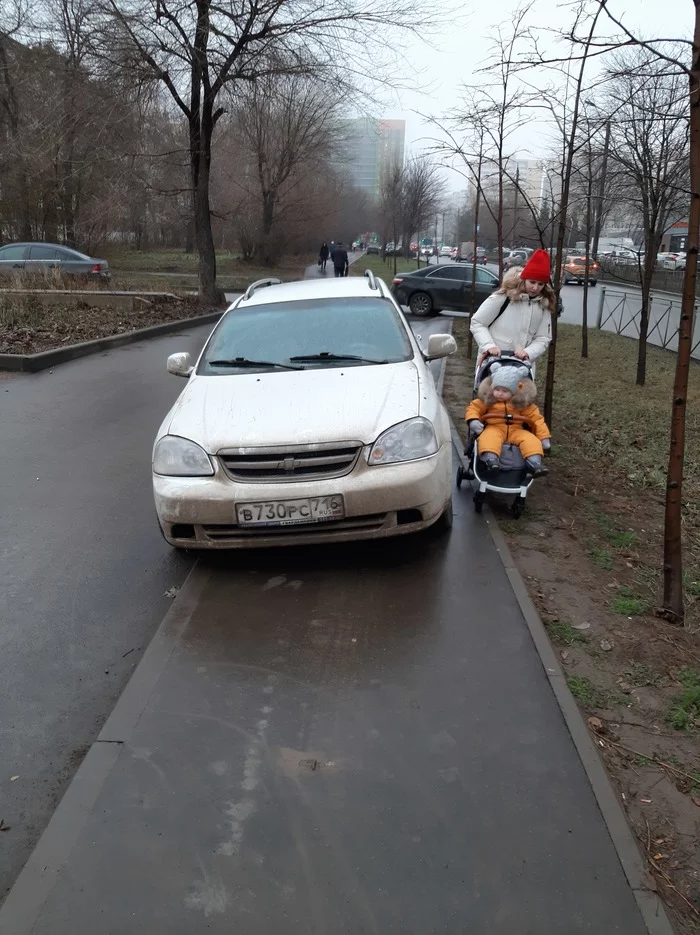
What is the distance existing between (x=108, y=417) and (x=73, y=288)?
10.2 metres

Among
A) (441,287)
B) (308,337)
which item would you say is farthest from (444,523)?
(441,287)

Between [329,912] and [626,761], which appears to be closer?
[329,912]

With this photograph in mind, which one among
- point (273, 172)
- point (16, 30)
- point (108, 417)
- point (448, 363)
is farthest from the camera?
point (273, 172)

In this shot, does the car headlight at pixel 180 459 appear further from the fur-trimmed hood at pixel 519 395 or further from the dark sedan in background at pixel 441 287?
the dark sedan in background at pixel 441 287

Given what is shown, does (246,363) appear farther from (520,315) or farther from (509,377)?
(520,315)

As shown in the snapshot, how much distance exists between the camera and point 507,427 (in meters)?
5.19

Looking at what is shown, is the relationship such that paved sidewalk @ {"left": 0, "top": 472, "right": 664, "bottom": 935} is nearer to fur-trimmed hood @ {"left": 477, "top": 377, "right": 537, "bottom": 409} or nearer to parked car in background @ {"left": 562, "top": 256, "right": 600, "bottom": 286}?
fur-trimmed hood @ {"left": 477, "top": 377, "right": 537, "bottom": 409}

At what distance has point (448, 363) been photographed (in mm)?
13070

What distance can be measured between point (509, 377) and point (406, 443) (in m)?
1.30

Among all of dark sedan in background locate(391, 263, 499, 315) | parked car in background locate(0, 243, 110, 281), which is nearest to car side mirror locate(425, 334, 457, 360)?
dark sedan in background locate(391, 263, 499, 315)

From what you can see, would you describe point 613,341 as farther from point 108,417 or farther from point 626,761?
point 626,761

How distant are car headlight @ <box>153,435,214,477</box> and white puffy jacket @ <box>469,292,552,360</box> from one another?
8.55 ft

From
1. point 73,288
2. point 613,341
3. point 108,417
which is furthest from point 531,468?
point 73,288

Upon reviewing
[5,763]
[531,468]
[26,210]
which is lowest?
[5,763]
